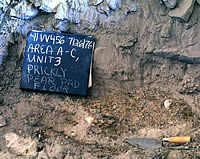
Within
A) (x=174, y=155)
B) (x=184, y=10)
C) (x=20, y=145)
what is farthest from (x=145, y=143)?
(x=184, y=10)

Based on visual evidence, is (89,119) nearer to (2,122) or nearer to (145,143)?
(145,143)

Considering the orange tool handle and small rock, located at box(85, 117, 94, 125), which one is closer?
the orange tool handle

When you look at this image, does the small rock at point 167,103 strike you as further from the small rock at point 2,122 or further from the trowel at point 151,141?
the small rock at point 2,122

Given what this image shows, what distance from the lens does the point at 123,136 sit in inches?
86.1

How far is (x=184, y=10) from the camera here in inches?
91.7

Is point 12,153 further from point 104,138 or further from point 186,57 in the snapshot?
point 186,57

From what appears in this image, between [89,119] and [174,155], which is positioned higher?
[89,119]

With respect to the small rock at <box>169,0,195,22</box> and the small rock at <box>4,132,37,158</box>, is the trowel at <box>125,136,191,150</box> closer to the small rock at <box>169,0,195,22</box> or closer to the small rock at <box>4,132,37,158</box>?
the small rock at <box>4,132,37,158</box>

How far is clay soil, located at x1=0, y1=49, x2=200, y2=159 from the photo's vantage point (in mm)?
2010

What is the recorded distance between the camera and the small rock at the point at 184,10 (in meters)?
2.31

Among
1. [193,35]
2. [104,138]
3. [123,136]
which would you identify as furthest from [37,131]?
[193,35]

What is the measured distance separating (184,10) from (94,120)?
122 cm

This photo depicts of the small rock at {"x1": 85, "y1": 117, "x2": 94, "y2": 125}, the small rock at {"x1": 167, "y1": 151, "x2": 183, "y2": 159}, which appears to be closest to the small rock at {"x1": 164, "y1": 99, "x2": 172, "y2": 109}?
the small rock at {"x1": 167, "y1": 151, "x2": 183, "y2": 159}

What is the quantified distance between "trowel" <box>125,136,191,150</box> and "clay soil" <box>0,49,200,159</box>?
4cm
